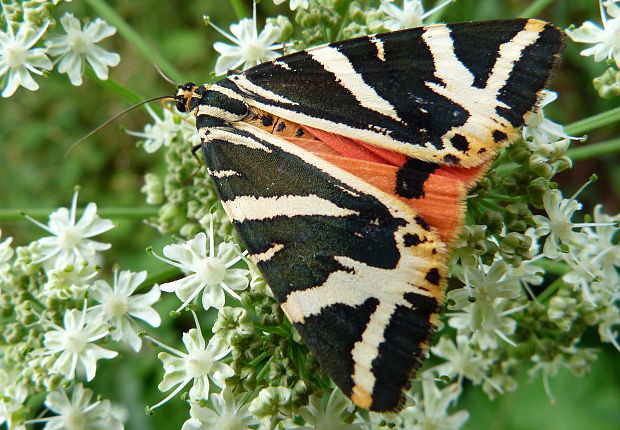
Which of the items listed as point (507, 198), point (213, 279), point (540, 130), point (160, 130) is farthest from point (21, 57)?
point (540, 130)

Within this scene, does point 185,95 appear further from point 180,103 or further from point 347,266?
point 347,266

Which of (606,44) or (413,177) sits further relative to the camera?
(606,44)

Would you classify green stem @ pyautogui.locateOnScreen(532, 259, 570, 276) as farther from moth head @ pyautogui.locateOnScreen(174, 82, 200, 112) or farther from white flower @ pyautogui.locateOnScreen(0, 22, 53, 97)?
white flower @ pyautogui.locateOnScreen(0, 22, 53, 97)

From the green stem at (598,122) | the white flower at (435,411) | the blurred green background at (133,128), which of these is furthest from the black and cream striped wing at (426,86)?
the blurred green background at (133,128)

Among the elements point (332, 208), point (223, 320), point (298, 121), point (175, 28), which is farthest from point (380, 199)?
point (175, 28)

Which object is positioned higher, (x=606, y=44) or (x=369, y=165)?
(x=606, y=44)

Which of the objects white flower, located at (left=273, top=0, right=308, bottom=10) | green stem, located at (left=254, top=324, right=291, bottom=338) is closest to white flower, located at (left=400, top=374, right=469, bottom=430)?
green stem, located at (left=254, top=324, right=291, bottom=338)

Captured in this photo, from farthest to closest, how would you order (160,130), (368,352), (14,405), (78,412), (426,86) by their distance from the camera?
(160,130), (78,412), (14,405), (426,86), (368,352)

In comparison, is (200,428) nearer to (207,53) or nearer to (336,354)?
(336,354)
